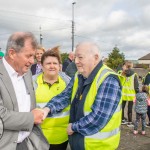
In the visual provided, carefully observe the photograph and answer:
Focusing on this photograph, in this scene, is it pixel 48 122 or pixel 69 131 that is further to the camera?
pixel 48 122

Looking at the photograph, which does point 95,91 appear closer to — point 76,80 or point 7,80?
point 76,80

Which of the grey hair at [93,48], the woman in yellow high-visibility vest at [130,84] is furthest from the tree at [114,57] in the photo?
the grey hair at [93,48]

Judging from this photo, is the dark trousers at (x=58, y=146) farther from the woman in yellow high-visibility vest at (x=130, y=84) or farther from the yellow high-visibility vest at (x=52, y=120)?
the woman in yellow high-visibility vest at (x=130, y=84)

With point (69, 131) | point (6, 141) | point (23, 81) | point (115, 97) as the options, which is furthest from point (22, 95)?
point (115, 97)

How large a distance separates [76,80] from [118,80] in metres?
0.58

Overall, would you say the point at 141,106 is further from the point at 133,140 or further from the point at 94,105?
the point at 94,105

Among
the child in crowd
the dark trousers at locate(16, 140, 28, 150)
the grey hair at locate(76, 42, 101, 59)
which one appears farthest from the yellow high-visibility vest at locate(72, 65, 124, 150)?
the child in crowd

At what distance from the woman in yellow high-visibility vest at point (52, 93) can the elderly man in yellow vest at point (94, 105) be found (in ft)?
1.86

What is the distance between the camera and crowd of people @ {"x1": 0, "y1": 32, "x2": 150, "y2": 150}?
8.08 feet

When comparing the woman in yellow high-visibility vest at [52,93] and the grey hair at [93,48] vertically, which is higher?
the grey hair at [93,48]

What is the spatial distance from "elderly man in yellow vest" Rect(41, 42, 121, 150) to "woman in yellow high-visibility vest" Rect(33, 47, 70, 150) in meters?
0.57

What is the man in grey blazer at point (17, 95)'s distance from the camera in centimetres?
239

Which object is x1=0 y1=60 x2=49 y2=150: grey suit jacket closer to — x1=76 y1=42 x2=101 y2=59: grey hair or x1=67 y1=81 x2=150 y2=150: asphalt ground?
x1=76 y1=42 x2=101 y2=59: grey hair

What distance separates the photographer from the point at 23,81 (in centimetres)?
274
